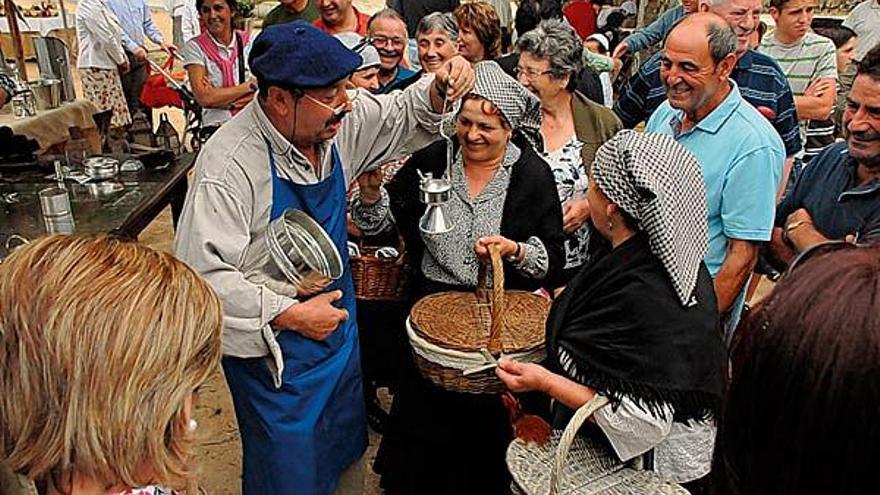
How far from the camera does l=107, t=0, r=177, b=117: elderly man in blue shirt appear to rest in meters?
6.98

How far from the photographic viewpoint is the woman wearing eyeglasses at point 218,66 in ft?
15.8

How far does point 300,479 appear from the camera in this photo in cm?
233

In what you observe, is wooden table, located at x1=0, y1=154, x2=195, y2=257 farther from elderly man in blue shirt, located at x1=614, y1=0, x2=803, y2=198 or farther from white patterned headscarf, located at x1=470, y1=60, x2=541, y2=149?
elderly man in blue shirt, located at x1=614, y1=0, x2=803, y2=198

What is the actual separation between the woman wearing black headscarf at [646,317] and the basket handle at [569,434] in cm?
4

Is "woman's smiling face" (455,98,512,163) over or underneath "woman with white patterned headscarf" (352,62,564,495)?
over

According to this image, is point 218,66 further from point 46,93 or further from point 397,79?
point 46,93

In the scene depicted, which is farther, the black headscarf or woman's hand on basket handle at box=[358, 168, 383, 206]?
woman's hand on basket handle at box=[358, 168, 383, 206]

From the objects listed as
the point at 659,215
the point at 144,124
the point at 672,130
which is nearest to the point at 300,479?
the point at 659,215

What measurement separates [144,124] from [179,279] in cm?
670

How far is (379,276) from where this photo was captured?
293 centimetres

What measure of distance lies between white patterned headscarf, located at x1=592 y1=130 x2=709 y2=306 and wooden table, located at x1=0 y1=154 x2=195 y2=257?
220 centimetres

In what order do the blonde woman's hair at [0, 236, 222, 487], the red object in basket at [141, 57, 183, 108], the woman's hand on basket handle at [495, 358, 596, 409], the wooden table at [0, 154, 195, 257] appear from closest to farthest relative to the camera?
1. the blonde woman's hair at [0, 236, 222, 487]
2. the woman's hand on basket handle at [495, 358, 596, 409]
3. the wooden table at [0, 154, 195, 257]
4. the red object in basket at [141, 57, 183, 108]

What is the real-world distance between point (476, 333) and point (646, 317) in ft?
1.94

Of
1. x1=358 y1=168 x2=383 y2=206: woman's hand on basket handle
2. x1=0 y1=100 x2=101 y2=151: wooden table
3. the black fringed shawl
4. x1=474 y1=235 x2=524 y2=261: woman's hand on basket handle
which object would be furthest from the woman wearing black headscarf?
x1=0 y1=100 x2=101 y2=151: wooden table
